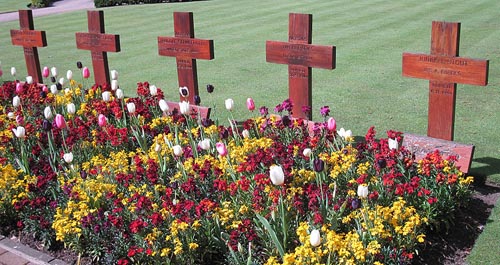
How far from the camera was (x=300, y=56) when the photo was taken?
6555mm

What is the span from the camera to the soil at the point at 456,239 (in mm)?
4477

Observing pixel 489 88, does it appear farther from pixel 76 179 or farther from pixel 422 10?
pixel 422 10

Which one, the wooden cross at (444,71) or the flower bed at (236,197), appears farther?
the wooden cross at (444,71)

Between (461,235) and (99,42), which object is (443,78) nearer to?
(461,235)

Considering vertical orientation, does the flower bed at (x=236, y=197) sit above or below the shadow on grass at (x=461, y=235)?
above

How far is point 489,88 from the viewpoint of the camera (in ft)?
Result: 28.4

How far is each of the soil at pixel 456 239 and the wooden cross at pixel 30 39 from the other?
500 centimetres

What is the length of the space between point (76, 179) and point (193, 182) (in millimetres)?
1146

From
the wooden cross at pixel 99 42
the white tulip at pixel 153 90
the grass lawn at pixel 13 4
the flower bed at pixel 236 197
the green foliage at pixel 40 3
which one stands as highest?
the wooden cross at pixel 99 42

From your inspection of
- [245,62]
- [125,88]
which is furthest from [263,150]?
[245,62]

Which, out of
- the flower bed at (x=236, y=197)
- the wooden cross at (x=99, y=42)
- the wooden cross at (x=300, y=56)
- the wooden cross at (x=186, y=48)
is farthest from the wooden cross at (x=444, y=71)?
the wooden cross at (x=99, y=42)

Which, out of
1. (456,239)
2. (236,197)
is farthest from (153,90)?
(456,239)

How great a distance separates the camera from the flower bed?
13.7 ft

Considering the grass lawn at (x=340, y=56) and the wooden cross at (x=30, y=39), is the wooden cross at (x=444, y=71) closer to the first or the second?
the grass lawn at (x=340, y=56)
